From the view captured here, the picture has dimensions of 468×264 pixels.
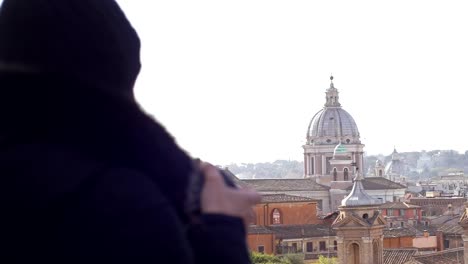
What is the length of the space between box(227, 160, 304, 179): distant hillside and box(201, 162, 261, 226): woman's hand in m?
127

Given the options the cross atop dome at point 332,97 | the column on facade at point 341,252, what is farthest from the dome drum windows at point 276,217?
the cross atop dome at point 332,97

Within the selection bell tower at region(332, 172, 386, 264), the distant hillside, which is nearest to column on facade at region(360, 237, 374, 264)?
bell tower at region(332, 172, 386, 264)

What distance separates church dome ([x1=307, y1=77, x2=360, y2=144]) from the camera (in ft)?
184

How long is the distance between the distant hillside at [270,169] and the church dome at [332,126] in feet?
233

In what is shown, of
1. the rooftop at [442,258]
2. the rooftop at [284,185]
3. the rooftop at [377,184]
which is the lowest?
the rooftop at [442,258]

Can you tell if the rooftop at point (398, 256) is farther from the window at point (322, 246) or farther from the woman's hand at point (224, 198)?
the woman's hand at point (224, 198)

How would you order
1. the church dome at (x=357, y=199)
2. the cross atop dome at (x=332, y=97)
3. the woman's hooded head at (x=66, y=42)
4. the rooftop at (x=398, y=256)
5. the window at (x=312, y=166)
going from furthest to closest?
the cross atop dome at (x=332, y=97)
the window at (x=312, y=166)
the church dome at (x=357, y=199)
the rooftop at (x=398, y=256)
the woman's hooded head at (x=66, y=42)

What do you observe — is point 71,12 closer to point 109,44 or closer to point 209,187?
point 109,44

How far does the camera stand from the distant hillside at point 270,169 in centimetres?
13225

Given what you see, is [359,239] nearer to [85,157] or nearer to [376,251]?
[376,251]

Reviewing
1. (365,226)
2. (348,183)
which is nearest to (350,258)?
(365,226)

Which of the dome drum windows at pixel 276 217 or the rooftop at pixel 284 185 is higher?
the rooftop at pixel 284 185

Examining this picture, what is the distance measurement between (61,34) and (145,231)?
28 cm

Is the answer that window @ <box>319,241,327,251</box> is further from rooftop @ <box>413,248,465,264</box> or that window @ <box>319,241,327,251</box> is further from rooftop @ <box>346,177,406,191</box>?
rooftop @ <box>346,177,406,191</box>
